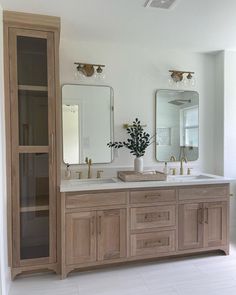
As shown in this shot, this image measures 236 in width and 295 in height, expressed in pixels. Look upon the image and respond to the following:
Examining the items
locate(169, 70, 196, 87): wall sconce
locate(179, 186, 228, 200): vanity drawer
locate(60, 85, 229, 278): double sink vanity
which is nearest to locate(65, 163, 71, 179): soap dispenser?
locate(60, 85, 229, 278): double sink vanity

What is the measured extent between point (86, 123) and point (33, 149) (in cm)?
79

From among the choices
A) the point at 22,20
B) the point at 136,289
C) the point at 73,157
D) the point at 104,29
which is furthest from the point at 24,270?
the point at 104,29

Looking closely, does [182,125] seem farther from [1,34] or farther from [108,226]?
[1,34]

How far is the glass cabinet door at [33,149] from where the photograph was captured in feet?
7.75

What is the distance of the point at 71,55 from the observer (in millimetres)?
2932

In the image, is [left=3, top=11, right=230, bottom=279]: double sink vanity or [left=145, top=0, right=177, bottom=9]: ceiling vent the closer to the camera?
[left=145, top=0, right=177, bottom=9]: ceiling vent

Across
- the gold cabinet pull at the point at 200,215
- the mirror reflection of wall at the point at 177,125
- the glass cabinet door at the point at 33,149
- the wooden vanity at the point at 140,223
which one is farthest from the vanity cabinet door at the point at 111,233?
the mirror reflection of wall at the point at 177,125

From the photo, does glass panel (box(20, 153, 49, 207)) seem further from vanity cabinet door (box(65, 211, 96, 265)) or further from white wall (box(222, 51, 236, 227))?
white wall (box(222, 51, 236, 227))

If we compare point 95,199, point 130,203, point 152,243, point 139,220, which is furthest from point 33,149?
point 152,243

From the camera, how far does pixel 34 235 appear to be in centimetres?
245

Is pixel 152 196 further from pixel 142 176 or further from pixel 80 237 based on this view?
pixel 80 237

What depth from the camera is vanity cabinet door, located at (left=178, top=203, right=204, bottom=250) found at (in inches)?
107

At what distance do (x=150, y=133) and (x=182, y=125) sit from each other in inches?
19.0

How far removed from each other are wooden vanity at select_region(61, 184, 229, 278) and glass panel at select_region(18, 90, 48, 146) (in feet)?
1.99
